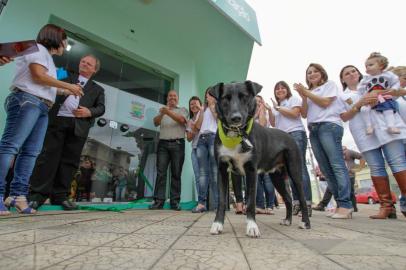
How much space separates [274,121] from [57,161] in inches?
142

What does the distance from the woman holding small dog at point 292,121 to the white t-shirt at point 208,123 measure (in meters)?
1.03

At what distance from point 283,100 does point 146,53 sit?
3912 mm

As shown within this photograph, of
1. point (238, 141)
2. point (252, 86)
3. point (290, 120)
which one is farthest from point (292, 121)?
point (238, 141)

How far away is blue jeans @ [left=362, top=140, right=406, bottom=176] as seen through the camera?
10.8 ft

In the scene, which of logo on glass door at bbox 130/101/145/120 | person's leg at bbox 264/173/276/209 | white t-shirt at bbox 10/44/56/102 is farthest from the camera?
logo on glass door at bbox 130/101/145/120

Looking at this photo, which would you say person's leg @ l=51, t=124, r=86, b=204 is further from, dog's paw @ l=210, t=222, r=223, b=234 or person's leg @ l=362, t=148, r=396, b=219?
person's leg @ l=362, t=148, r=396, b=219

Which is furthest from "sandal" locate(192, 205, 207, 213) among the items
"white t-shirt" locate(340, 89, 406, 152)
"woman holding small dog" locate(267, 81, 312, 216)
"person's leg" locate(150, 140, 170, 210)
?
"white t-shirt" locate(340, 89, 406, 152)

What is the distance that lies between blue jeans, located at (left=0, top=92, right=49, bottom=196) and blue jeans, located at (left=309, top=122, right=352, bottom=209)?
12.0 feet

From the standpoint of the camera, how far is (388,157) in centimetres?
339

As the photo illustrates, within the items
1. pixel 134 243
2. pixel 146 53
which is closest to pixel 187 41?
pixel 146 53

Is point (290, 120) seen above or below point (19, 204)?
above

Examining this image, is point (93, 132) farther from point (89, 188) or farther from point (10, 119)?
point (10, 119)

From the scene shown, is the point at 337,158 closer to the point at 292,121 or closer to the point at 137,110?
the point at 292,121

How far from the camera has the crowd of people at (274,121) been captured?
2754 millimetres
